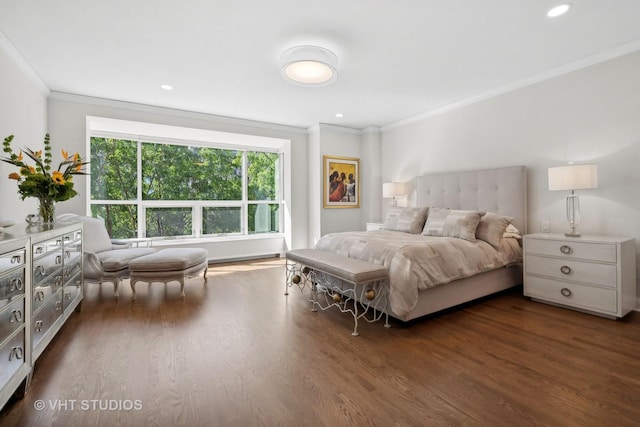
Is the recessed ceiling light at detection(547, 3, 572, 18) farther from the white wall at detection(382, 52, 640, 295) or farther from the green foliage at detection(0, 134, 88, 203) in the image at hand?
the green foliage at detection(0, 134, 88, 203)

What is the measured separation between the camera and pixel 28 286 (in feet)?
5.45

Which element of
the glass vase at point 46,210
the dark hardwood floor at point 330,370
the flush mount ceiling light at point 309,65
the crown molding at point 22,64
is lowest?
the dark hardwood floor at point 330,370

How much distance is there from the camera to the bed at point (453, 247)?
247cm

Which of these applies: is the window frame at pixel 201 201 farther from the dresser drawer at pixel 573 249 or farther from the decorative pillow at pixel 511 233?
the dresser drawer at pixel 573 249

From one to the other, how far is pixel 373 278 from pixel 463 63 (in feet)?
7.95

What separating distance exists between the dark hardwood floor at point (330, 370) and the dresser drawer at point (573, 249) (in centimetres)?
53

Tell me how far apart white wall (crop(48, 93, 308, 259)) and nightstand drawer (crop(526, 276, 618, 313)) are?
3.65 m

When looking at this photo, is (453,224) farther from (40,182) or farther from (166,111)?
(166,111)

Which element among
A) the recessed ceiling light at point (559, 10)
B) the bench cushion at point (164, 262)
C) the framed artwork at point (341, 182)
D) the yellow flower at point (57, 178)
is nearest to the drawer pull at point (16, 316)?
the yellow flower at point (57, 178)

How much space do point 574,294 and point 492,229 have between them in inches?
34.7

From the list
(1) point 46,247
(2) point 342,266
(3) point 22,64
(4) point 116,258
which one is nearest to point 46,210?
(1) point 46,247

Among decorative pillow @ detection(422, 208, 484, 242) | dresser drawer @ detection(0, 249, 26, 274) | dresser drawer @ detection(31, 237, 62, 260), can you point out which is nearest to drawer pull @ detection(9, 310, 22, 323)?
dresser drawer @ detection(0, 249, 26, 274)

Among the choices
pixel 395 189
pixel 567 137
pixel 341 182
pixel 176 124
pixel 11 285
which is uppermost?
pixel 176 124

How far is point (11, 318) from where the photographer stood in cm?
149
